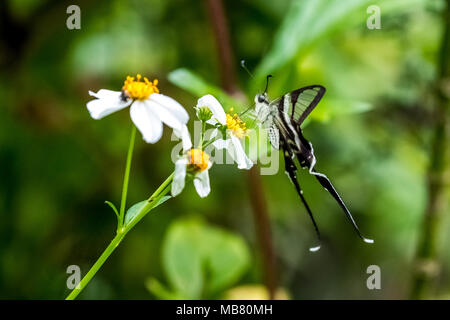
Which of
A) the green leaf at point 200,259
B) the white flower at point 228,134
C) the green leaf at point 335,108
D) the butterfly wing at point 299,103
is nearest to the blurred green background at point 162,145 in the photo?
the green leaf at point 200,259

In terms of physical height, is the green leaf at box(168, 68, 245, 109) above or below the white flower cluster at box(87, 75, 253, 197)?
above

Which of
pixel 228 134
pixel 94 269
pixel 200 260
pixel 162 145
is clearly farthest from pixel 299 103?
pixel 162 145

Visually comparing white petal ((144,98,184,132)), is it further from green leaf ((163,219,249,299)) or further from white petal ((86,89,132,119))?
green leaf ((163,219,249,299))

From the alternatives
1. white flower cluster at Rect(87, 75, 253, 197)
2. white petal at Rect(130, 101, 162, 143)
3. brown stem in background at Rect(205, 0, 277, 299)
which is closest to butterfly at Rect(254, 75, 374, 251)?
white flower cluster at Rect(87, 75, 253, 197)

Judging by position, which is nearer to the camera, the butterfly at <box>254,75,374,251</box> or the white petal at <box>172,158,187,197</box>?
the white petal at <box>172,158,187,197</box>

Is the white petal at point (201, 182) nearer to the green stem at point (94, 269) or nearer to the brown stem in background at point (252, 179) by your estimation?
the green stem at point (94, 269)
